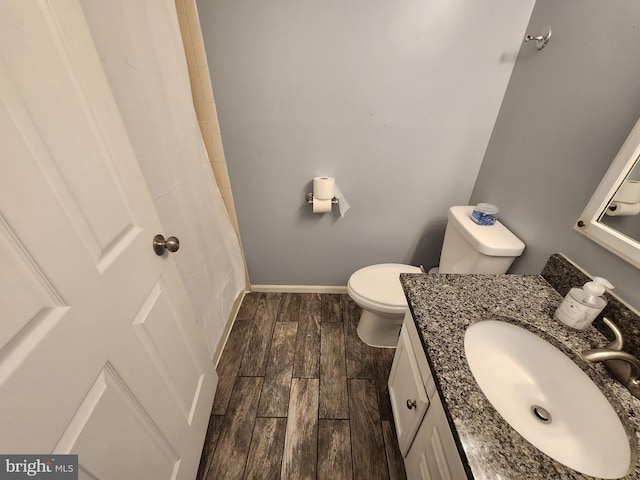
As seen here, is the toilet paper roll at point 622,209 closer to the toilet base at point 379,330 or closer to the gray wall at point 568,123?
the gray wall at point 568,123

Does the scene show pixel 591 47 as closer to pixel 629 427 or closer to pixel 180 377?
pixel 629 427

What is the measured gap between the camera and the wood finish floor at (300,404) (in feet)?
3.46

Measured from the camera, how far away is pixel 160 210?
917 mm

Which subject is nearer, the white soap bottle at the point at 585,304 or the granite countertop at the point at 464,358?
the granite countertop at the point at 464,358

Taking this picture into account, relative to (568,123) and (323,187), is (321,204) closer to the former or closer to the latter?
(323,187)

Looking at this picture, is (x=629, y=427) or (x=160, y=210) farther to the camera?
(x=160, y=210)

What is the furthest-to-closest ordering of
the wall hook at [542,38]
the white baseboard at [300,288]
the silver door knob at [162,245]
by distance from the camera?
the white baseboard at [300,288] → the wall hook at [542,38] → the silver door knob at [162,245]

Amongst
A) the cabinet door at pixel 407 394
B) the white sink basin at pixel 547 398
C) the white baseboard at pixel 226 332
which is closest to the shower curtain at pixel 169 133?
the white baseboard at pixel 226 332

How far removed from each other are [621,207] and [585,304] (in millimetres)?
307

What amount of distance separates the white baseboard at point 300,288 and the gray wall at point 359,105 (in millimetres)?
394

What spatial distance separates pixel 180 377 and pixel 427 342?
84cm

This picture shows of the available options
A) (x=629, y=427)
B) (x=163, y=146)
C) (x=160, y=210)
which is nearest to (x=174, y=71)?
(x=163, y=146)

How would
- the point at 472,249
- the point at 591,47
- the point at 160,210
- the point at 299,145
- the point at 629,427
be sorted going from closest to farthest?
the point at 629,427 → the point at 591,47 → the point at 160,210 → the point at 472,249 → the point at 299,145

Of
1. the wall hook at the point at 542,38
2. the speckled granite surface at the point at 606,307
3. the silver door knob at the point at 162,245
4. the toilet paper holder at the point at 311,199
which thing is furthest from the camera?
the toilet paper holder at the point at 311,199
